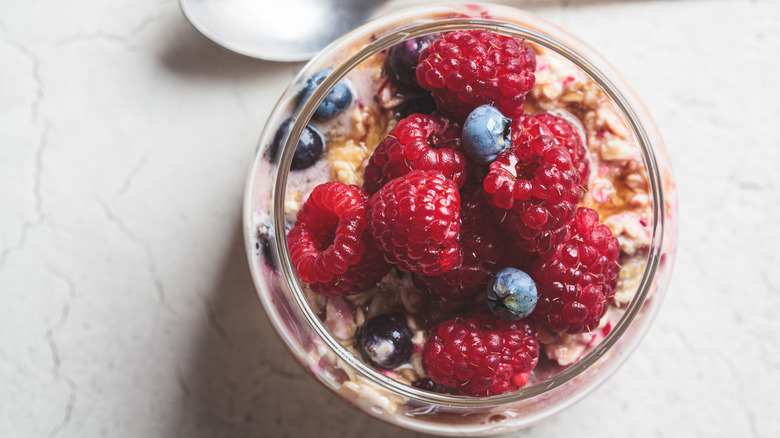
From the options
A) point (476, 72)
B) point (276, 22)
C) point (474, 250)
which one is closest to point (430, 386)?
point (474, 250)

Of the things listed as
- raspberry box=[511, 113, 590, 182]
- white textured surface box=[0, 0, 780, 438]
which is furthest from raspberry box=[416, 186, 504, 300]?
white textured surface box=[0, 0, 780, 438]

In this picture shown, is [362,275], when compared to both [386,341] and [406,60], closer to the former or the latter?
[386,341]

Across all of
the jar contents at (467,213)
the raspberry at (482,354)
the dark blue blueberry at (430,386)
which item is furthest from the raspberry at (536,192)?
the dark blue blueberry at (430,386)

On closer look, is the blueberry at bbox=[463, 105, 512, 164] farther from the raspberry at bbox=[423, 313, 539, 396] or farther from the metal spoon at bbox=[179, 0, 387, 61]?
the metal spoon at bbox=[179, 0, 387, 61]

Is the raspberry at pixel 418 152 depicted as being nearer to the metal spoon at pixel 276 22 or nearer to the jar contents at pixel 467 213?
the jar contents at pixel 467 213

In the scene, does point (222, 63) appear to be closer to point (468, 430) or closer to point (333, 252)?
point (333, 252)
